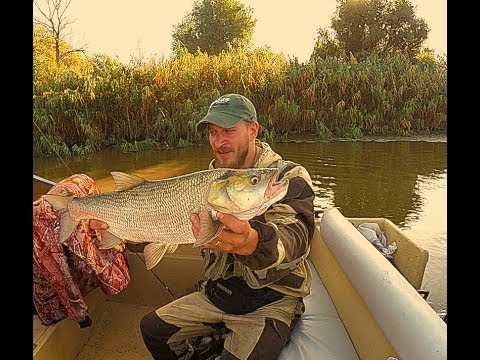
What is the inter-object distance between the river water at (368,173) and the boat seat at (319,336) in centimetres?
217

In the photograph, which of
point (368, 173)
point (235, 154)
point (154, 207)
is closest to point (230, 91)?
point (368, 173)

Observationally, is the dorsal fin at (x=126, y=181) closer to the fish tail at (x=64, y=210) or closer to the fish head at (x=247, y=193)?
the fish tail at (x=64, y=210)

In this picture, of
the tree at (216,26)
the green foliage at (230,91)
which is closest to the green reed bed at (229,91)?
the green foliage at (230,91)

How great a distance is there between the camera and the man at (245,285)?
7.52ft

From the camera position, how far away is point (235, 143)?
8.48ft

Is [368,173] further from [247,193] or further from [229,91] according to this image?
[247,193]

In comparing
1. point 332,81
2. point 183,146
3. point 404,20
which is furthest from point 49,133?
point 404,20

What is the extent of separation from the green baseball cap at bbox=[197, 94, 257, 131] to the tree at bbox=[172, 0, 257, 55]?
105 feet

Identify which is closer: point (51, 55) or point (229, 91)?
point (229, 91)

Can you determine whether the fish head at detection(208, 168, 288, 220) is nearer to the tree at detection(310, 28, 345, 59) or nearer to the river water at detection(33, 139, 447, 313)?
the river water at detection(33, 139, 447, 313)

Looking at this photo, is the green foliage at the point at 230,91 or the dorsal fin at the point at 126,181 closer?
the dorsal fin at the point at 126,181

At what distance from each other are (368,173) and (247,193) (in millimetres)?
9767
